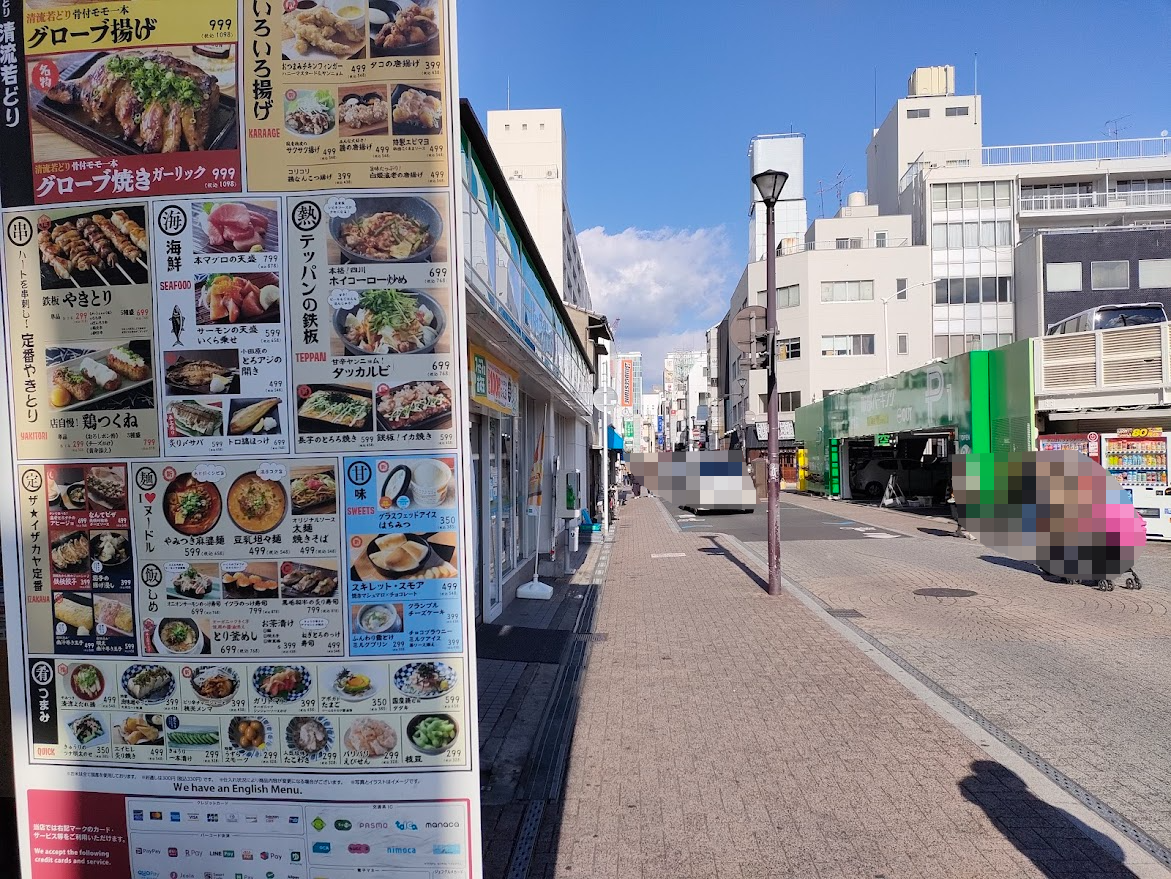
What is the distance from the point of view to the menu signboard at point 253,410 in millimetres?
2480

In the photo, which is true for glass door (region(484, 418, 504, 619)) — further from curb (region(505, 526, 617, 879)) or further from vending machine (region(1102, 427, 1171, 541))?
vending machine (region(1102, 427, 1171, 541))

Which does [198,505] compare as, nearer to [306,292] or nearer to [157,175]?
[306,292]

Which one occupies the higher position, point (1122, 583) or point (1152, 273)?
point (1152, 273)

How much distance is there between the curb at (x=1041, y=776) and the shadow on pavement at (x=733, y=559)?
192 inches

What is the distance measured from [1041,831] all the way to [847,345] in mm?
52253

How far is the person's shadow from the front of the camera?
3.62 m

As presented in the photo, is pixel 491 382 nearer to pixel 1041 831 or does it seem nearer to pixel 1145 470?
pixel 1041 831

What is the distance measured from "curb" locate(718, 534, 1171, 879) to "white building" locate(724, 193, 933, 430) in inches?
1810

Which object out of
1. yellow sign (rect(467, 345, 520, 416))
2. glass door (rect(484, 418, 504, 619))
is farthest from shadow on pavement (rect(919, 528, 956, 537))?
glass door (rect(484, 418, 504, 619))

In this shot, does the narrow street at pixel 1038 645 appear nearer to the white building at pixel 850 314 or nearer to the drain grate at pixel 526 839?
the drain grate at pixel 526 839

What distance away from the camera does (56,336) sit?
257 centimetres

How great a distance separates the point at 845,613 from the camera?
10.1 meters

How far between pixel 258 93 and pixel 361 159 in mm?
379

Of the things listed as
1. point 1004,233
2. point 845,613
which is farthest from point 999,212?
point 845,613
